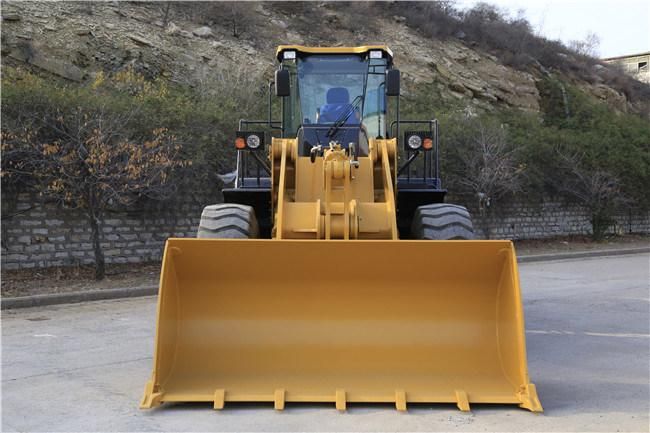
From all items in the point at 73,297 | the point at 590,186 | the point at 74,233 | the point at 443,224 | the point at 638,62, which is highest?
the point at 638,62

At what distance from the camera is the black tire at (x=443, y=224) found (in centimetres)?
736

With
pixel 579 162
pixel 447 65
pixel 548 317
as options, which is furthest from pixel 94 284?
pixel 447 65

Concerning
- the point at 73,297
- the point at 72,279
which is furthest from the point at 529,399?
the point at 72,279

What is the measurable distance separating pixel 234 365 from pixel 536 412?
243 centimetres

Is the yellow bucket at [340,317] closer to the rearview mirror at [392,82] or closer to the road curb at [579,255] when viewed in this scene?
the rearview mirror at [392,82]

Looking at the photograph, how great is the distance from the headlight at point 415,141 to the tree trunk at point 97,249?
25.9 ft

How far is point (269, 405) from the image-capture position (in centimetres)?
567

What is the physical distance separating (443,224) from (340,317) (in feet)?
6.41

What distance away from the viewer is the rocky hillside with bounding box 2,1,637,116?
23.3m

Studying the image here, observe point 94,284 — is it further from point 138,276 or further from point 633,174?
point 633,174

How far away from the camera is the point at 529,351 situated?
317 inches

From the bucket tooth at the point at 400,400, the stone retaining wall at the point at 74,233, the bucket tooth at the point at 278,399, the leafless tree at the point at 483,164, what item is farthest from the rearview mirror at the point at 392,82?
the leafless tree at the point at 483,164

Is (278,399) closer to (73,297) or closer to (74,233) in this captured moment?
(73,297)

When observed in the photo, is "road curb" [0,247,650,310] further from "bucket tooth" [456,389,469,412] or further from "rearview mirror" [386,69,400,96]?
"bucket tooth" [456,389,469,412]
